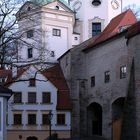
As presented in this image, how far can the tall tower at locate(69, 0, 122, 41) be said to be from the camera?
60969 mm

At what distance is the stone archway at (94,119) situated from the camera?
5238 centimetres

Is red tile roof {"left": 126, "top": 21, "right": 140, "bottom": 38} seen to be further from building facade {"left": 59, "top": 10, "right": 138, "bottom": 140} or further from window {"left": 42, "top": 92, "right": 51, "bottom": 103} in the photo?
window {"left": 42, "top": 92, "right": 51, "bottom": 103}

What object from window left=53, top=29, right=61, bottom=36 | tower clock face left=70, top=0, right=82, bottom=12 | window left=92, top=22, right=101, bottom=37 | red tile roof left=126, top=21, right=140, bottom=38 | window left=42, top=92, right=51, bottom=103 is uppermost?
tower clock face left=70, top=0, right=82, bottom=12

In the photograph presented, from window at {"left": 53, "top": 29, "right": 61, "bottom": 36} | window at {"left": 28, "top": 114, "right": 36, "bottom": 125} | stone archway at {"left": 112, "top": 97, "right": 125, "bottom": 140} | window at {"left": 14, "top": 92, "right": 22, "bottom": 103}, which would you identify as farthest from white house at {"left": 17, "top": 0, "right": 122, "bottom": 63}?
stone archway at {"left": 112, "top": 97, "right": 125, "bottom": 140}

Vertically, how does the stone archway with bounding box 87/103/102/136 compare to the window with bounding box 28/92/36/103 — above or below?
below

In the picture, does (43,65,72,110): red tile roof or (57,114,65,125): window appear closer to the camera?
(57,114,65,125): window

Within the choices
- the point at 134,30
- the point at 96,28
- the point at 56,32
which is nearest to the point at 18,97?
the point at 56,32

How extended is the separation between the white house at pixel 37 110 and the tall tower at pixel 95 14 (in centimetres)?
920

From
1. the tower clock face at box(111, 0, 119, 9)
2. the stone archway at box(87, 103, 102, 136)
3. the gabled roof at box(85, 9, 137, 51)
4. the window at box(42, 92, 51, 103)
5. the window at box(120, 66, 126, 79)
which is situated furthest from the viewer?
the tower clock face at box(111, 0, 119, 9)

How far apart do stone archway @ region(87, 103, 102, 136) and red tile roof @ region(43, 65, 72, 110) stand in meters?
2.66

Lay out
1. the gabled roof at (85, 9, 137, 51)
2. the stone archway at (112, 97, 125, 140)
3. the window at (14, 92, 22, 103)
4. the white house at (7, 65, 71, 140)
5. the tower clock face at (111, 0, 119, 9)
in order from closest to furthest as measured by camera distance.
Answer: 1. the stone archway at (112, 97, 125, 140)
2. the gabled roof at (85, 9, 137, 51)
3. the white house at (7, 65, 71, 140)
4. the window at (14, 92, 22, 103)
5. the tower clock face at (111, 0, 119, 9)

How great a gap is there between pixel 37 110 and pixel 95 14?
48.1 ft

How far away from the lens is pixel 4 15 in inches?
1182

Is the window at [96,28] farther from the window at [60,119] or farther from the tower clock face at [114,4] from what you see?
the window at [60,119]
